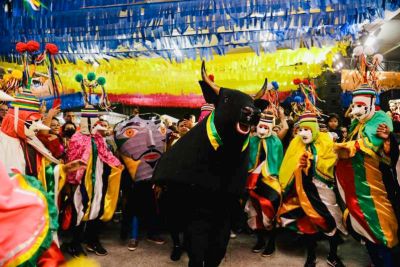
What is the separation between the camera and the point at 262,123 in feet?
13.1

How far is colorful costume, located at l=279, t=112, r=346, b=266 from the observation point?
3637 mm

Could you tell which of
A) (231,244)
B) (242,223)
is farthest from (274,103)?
(231,244)

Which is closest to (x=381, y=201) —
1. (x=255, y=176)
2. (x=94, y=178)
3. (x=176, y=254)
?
(x=255, y=176)

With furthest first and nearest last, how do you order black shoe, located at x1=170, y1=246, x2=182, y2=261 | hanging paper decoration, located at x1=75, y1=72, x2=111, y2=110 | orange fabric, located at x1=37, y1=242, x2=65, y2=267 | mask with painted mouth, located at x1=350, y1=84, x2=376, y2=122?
hanging paper decoration, located at x1=75, y1=72, x2=111, y2=110, black shoe, located at x1=170, y1=246, x2=182, y2=261, mask with painted mouth, located at x1=350, y1=84, x2=376, y2=122, orange fabric, located at x1=37, y1=242, x2=65, y2=267

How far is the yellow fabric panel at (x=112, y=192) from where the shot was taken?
13.1ft

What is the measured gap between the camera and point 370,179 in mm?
3191

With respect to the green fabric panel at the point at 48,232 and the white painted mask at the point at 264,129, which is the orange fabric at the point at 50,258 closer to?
the green fabric panel at the point at 48,232

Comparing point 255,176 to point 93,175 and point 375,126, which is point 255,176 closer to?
point 375,126

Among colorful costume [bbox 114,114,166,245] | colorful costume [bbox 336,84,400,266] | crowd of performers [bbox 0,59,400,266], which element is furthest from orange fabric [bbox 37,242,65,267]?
colorful costume [bbox 114,114,166,245]

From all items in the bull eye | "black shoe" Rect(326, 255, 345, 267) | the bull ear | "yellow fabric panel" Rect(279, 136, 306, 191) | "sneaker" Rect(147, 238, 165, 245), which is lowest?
"sneaker" Rect(147, 238, 165, 245)

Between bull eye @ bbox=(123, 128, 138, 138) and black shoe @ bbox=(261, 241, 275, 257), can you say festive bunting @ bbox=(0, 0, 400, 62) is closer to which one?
bull eye @ bbox=(123, 128, 138, 138)

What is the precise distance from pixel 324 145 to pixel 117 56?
16.8ft

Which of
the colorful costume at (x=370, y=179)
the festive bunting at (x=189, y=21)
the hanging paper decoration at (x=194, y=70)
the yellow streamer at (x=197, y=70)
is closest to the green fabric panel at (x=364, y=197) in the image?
the colorful costume at (x=370, y=179)

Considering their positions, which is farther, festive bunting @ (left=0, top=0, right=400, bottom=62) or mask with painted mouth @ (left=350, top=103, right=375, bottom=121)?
festive bunting @ (left=0, top=0, right=400, bottom=62)
